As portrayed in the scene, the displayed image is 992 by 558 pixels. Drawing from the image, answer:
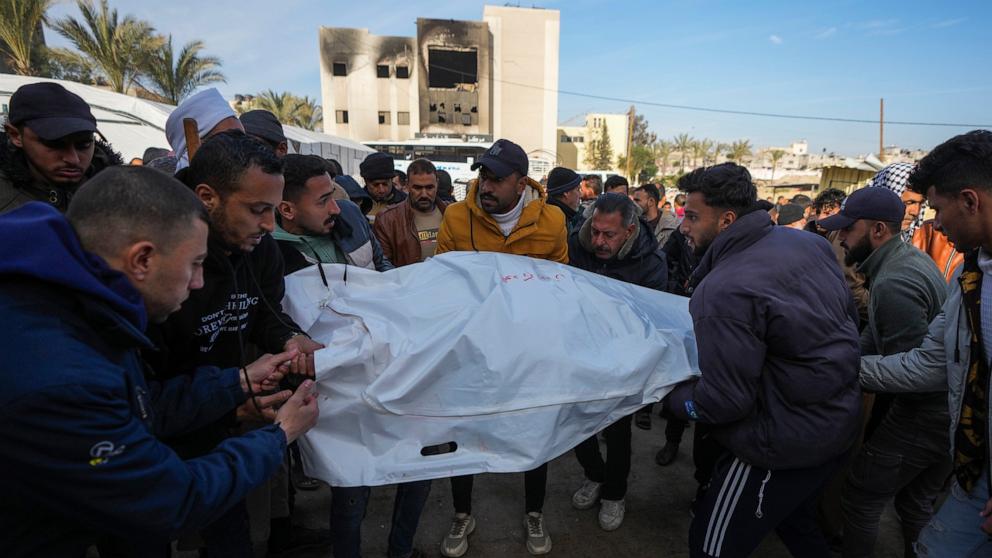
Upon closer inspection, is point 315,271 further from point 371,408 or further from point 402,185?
point 402,185

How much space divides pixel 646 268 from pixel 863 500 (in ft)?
5.33

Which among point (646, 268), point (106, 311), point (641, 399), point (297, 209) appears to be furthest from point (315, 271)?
point (646, 268)

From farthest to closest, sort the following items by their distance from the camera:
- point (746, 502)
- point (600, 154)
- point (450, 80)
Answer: point (600, 154) → point (450, 80) → point (746, 502)

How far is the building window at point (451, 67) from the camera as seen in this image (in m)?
44.6

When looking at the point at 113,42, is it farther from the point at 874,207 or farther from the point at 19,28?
the point at 874,207

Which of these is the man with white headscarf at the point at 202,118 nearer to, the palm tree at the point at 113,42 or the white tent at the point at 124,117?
the white tent at the point at 124,117

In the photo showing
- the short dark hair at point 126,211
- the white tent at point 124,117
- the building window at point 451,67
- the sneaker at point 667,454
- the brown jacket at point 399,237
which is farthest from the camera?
the building window at point 451,67

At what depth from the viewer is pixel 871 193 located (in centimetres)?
288

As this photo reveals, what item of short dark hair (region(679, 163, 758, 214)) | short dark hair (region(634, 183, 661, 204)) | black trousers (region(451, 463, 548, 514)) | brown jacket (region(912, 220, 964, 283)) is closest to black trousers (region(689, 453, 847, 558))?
black trousers (region(451, 463, 548, 514))

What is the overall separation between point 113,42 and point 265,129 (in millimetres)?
20133

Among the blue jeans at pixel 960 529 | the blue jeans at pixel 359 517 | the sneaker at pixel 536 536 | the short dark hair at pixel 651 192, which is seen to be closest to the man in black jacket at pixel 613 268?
the sneaker at pixel 536 536

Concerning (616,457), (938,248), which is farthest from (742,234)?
(938,248)

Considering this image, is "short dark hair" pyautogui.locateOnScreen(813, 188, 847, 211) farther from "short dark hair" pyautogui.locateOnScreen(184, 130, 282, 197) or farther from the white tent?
the white tent

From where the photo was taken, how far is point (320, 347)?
2.02 m
